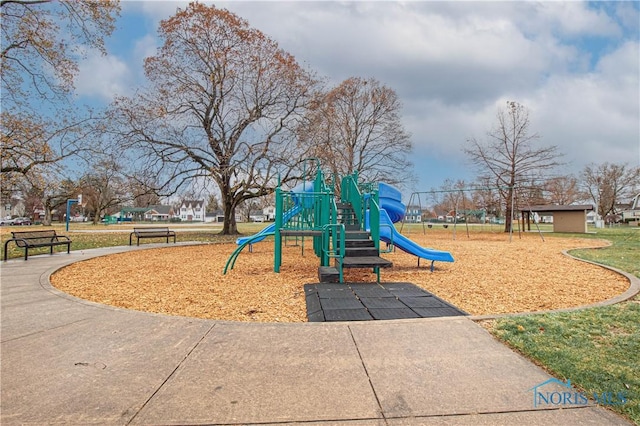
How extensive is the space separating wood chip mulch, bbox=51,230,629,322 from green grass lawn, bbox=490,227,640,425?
699 mm

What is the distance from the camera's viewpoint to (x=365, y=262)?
6.73 metres

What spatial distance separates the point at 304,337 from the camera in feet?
12.0

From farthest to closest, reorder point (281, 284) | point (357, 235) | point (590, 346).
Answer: point (357, 235), point (281, 284), point (590, 346)

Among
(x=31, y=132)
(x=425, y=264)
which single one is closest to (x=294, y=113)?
(x=31, y=132)

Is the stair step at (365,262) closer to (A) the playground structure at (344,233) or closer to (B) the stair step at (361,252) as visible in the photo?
(A) the playground structure at (344,233)

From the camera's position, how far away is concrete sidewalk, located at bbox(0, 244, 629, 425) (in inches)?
88.7

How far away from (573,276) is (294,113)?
17.9 meters

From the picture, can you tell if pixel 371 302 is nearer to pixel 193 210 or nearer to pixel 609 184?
pixel 609 184

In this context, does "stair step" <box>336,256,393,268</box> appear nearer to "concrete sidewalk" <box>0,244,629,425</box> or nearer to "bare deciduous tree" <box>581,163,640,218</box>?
"concrete sidewalk" <box>0,244,629,425</box>

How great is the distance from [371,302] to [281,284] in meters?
2.27

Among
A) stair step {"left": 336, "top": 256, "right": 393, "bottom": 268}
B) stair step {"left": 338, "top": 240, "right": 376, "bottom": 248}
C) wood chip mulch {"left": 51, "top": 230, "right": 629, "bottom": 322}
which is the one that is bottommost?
wood chip mulch {"left": 51, "top": 230, "right": 629, "bottom": 322}
